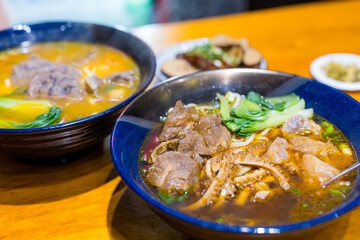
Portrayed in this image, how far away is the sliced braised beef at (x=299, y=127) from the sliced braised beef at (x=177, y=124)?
555mm

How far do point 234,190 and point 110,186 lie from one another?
0.81 meters

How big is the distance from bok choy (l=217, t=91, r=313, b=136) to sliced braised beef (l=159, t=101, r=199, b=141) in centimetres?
24

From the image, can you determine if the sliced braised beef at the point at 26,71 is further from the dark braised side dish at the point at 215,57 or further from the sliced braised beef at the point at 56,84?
the dark braised side dish at the point at 215,57

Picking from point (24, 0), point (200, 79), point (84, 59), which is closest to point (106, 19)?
point (24, 0)

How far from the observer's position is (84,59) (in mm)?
2828

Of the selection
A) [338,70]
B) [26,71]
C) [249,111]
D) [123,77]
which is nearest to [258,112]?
[249,111]

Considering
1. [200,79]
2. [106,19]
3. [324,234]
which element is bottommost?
[106,19]

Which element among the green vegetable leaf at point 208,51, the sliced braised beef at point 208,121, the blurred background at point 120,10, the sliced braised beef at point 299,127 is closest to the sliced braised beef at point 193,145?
the sliced braised beef at point 208,121

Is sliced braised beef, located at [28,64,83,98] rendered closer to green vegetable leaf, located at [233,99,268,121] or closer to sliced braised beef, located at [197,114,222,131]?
sliced braised beef, located at [197,114,222,131]

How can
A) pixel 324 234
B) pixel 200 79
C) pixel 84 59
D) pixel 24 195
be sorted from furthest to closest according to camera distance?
pixel 84 59 → pixel 200 79 → pixel 24 195 → pixel 324 234

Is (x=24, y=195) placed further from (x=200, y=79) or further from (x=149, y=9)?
(x=149, y=9)

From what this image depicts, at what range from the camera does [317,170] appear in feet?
5.30

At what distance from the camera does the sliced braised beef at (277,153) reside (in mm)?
1715

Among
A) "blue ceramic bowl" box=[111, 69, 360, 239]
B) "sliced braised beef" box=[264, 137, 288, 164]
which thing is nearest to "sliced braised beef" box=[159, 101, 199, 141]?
"blue ceramic bowl" box=[111, 69, 360, 239]
